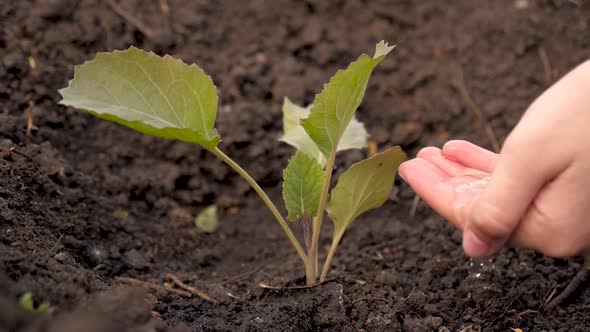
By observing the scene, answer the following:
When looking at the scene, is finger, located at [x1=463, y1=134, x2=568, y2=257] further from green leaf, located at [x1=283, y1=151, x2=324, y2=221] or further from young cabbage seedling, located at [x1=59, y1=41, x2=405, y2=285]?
green leaf, located at [x1=283, y1=151, x2=324, y2=221]

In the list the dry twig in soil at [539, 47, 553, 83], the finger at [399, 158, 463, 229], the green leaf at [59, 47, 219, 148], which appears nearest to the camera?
the finger at [399, 158, 463, 229]

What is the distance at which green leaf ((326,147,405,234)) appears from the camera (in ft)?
5.15

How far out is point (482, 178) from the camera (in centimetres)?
153

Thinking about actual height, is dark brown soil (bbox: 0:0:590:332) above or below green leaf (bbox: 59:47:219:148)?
below

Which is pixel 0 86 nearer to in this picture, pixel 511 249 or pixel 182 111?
pixel 182 111

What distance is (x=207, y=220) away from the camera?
2344 mm

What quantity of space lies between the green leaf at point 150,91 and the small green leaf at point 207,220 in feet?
2.41

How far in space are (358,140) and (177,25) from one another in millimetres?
1281

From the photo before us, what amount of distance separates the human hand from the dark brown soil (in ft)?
1.29

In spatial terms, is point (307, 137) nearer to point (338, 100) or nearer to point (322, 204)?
point (322, 204)

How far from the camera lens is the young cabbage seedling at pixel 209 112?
148 centimetres

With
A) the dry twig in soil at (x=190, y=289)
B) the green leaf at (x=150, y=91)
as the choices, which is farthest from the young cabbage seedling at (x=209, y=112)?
the dry twig in soil at (x=190, y=289)

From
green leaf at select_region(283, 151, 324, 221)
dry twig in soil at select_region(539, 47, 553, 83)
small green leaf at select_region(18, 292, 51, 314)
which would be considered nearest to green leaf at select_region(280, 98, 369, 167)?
green leaf at select_region(283, 151, 324, 221)

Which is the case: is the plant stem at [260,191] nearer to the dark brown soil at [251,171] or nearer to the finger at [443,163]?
the dark brown soil at [251,171]
